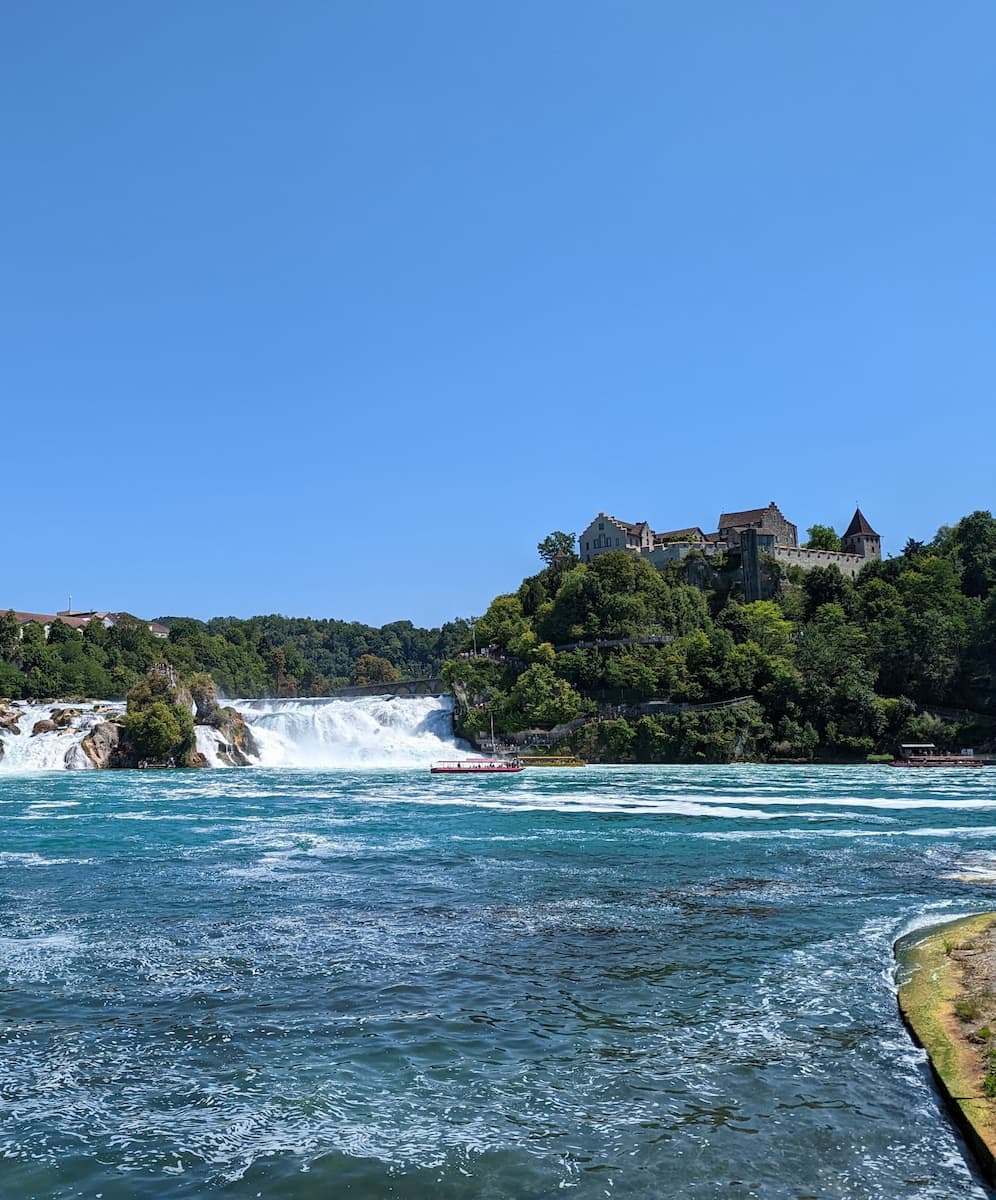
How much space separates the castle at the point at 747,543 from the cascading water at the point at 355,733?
29371mm

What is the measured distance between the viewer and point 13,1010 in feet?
42.9

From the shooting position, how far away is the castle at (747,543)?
93875 mm

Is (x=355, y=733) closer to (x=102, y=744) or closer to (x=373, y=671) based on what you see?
(x=102, y=744)

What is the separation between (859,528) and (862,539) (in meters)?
1.44

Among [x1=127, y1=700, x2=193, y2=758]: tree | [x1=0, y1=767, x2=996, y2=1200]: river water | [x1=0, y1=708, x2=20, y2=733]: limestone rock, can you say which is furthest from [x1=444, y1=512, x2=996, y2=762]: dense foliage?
[x1=0, y1=767, x2=996, y2=1200]: river water

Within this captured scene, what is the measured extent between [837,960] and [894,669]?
61733 mm

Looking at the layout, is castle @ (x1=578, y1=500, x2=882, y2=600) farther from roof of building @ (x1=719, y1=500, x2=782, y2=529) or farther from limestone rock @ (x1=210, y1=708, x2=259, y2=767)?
limestone rock @ (x1=210, y1=708, x2=259, y2=767)

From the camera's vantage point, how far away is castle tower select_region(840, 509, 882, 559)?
102 m

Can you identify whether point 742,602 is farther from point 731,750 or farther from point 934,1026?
point 934,1026

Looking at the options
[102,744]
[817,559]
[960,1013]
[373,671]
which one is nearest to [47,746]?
[102,744]

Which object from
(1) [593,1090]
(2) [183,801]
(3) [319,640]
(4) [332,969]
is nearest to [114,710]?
(2) [183,801]

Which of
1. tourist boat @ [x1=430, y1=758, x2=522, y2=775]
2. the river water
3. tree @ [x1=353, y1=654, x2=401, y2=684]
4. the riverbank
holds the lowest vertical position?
tourist boat @ [x1=430, y1=758, x2=522, y2=775]

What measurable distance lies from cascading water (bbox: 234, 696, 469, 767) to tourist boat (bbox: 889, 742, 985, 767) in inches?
1264

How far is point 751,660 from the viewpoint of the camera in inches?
2950
